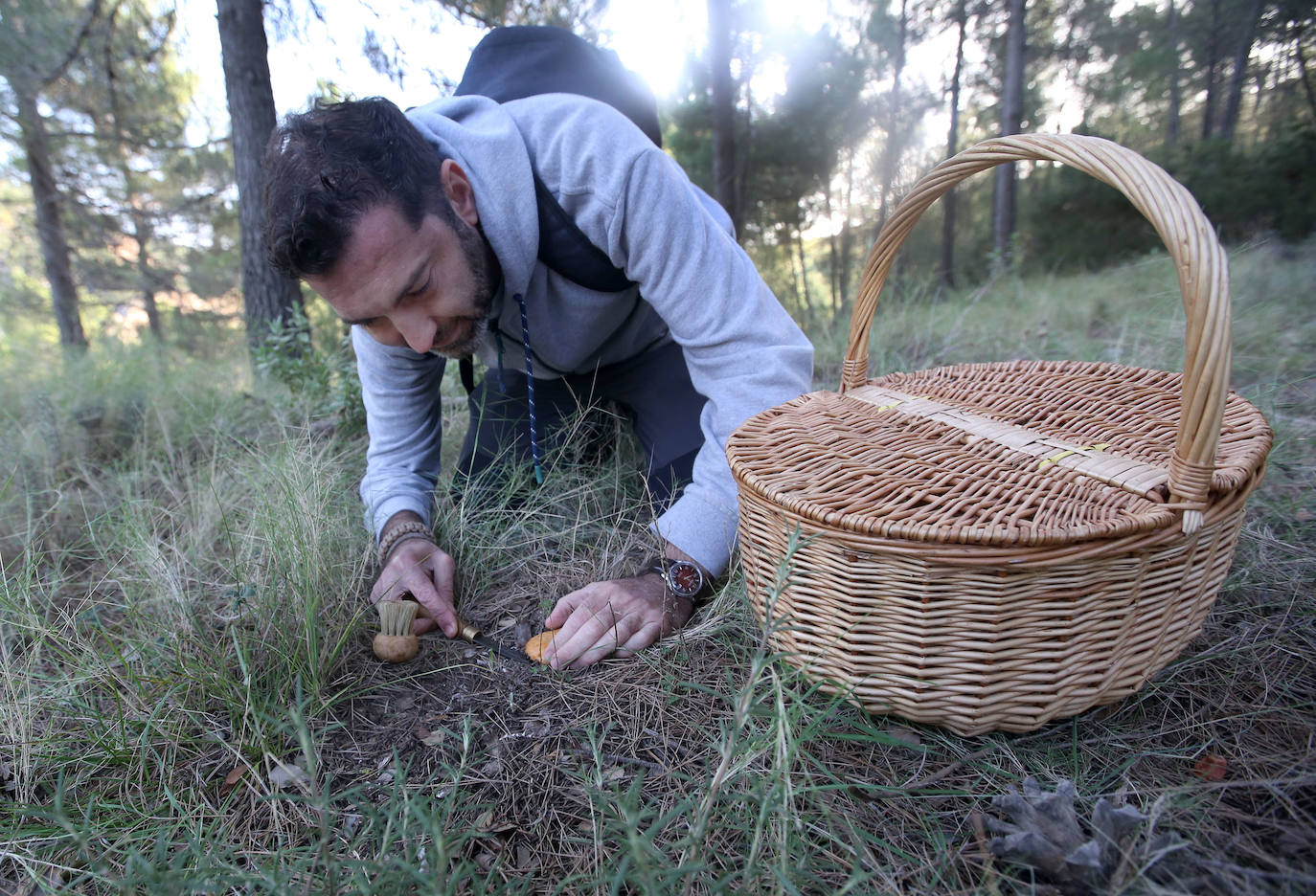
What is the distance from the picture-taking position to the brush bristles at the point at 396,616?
1.40m

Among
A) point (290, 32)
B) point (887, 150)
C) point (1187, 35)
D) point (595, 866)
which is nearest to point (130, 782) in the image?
point (595, 866)

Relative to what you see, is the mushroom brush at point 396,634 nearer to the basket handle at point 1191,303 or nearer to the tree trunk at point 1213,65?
the basket handle at point 1191,303

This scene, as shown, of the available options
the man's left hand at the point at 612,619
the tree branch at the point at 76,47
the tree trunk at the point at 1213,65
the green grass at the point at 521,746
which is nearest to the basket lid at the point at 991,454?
the green grass at the point at 521,746

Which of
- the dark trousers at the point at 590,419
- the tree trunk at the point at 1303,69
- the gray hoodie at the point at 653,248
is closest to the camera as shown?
the gray hoodie at the point at 653,248

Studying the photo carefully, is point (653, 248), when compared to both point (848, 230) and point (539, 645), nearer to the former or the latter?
point (539, 645)

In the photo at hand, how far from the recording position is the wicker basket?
0.85 meters

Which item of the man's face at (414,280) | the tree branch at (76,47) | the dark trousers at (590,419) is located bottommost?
the dark trousers at (590,419)

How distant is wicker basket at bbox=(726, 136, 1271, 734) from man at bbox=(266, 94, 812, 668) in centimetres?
37

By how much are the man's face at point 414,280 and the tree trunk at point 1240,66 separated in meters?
11.2

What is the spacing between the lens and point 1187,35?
10.3 metres

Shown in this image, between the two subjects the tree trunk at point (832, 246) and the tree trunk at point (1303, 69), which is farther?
the tree trunk at point (832, 246)

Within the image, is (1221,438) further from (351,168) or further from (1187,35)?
(1187,35)

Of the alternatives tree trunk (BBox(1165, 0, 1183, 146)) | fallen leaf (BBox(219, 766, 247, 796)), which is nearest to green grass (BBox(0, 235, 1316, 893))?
fallen leaf (BBox(219, 766, 247, 796))

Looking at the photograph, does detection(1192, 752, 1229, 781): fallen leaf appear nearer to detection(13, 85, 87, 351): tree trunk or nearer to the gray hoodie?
the gray hoodie
